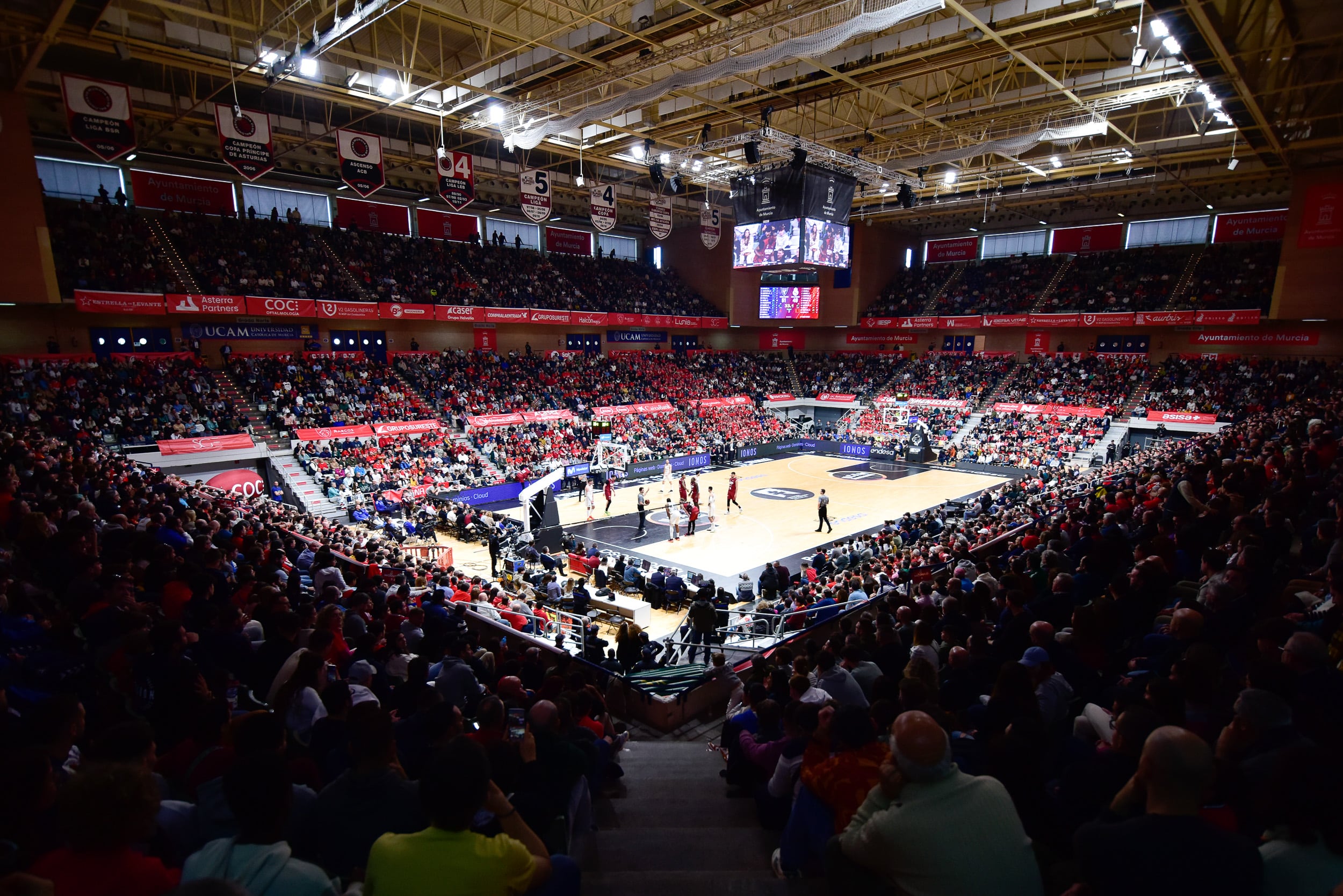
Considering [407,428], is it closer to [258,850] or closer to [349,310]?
[349,310]

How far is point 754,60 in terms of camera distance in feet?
47.2

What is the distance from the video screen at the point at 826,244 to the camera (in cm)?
2370

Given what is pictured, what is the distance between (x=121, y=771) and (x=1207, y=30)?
18.8 metres

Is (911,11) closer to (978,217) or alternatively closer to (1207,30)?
(1207,30)

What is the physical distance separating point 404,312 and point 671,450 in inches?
565

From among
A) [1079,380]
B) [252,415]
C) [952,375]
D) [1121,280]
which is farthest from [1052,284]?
[252,415]

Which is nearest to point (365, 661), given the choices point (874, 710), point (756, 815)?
point (756, 815)

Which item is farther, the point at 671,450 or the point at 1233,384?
the point at 671,450

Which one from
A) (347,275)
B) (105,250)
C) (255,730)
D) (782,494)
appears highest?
(105,250)

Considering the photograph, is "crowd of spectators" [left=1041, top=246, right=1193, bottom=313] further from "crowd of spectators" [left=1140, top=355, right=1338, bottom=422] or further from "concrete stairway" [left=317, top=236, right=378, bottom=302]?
"concrete stairway" [left=317, top=236, right=378, bottom=302]

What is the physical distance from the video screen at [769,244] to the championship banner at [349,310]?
16635 millimetres

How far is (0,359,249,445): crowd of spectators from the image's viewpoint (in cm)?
1944

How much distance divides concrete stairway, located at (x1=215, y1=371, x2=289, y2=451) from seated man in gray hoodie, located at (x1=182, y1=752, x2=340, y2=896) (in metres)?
24.7

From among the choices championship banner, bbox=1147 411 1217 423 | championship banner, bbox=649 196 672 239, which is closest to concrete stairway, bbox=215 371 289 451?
championship banner, bbox=649 196 672 239
